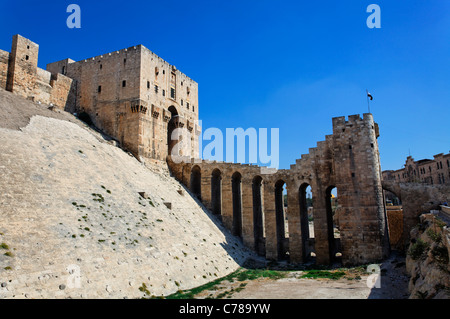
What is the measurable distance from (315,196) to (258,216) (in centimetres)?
810

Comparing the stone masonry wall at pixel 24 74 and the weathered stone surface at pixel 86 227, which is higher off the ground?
the stone masonry wall at pixel 24 74

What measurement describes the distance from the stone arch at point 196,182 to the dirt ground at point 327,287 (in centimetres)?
1638

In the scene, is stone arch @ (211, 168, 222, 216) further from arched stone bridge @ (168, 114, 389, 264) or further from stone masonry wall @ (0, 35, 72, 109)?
stone masonry wall @ (0, 35, 72, 109)

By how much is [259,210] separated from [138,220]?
59.2 feet

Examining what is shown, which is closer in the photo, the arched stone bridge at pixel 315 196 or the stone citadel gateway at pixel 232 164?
the arched stone bridge at pixel 315 196

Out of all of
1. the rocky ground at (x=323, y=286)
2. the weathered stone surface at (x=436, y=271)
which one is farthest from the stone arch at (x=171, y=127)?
the weathered stone surface at (x=436, y=271)

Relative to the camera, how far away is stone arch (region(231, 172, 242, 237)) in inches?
1366

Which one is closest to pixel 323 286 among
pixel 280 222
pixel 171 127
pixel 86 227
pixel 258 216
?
pixel 86 227

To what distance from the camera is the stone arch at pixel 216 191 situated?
35.7 metres

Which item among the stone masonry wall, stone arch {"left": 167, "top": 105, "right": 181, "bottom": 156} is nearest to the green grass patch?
stone arch {"left": 167, "top": 105, "right": 181, "bottom": 156}

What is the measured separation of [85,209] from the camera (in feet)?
59.3

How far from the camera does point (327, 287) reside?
18.3 m

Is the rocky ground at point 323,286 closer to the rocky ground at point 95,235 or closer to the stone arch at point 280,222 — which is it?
the rocky ground at point 95,235
